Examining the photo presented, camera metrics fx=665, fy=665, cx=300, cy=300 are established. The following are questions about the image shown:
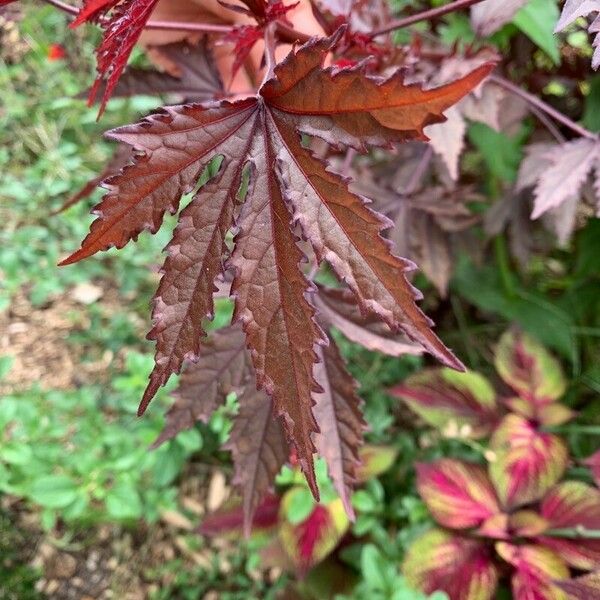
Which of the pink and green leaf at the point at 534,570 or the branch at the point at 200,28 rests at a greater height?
the branch at the point at 200,28

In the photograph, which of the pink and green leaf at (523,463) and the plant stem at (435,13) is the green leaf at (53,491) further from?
the plant stem at (435,13)

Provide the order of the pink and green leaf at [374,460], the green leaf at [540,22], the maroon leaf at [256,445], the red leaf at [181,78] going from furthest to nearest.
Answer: the pink and green leaf at [374,460] < the green leaf at [540,22] < the red leaf at [181,78] < the maroon leaf at [256,445]

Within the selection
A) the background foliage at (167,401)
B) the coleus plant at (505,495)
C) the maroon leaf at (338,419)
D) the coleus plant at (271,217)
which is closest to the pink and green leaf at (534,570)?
the coleus plant at (505,495)

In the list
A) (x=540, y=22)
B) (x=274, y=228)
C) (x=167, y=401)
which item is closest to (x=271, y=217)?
(x=274, y=228)

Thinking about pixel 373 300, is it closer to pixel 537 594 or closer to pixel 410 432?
pixel 537 594

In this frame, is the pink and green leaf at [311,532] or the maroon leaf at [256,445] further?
the pink and green leaf at [311,532]

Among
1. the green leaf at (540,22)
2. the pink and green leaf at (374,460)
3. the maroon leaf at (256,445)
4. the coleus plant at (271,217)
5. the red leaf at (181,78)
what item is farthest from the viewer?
the pink and green leaf at (374,460)

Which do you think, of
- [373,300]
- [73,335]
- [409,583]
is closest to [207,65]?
[373,300]
